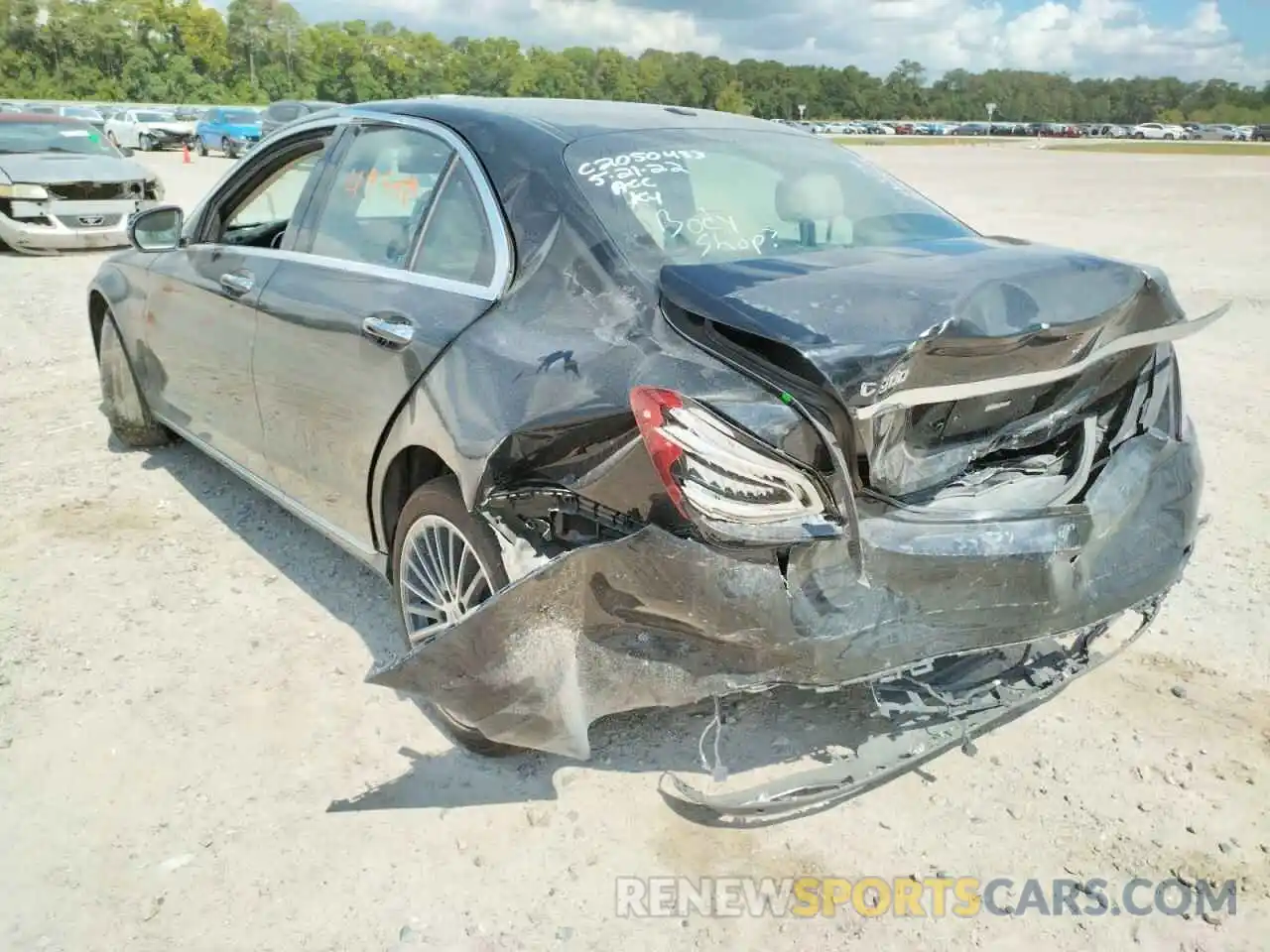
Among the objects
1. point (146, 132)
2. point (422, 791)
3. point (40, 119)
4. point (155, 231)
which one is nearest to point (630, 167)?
point (422, 791)

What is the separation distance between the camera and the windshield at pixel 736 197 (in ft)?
9.55

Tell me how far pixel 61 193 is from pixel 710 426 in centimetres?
1266

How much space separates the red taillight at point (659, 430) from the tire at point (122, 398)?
3911 millimetres

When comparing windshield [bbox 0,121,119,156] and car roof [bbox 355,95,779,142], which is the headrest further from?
windshield [bbox 0,121,119,156]

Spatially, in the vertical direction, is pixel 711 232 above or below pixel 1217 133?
below

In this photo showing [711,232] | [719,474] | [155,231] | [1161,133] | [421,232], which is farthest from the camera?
[1161,133]

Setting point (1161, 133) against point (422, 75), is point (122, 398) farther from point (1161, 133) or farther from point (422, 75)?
point (422, 75)

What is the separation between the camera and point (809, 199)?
3.34 m

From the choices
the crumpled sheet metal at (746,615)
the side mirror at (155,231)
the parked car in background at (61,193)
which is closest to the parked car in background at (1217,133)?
the parked car in background at (61,193)

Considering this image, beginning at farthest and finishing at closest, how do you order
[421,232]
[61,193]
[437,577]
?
[61,193] → [421,232] → [437,577]

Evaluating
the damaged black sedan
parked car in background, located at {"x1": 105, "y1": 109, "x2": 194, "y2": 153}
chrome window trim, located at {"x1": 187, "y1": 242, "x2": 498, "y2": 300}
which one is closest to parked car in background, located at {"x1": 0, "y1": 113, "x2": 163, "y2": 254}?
chrome window trim, located at {"x1": 187, "y1": 242, "x2": 498, "y2": 300}

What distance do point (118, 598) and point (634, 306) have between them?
2.62 metres

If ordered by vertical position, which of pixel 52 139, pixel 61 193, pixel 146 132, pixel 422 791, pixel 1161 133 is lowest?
pixel 422 791

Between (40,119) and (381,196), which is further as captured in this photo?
(40,119)
